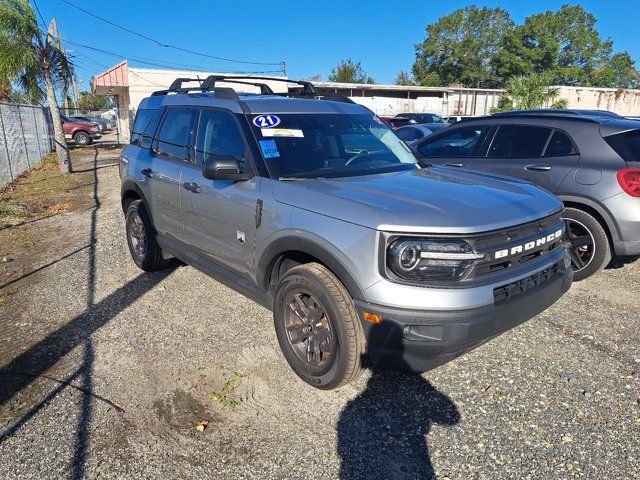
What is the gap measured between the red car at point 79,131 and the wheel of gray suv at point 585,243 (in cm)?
A: 2784

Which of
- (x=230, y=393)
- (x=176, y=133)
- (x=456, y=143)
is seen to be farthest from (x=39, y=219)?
(x=456, y=143)

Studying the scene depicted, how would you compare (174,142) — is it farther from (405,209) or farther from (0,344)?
(405,209)

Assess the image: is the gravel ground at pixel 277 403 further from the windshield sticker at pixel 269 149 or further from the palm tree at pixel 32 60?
the palm tree at pixel 32 60

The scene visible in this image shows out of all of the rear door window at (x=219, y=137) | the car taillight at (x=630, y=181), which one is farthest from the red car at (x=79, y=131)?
the car taillight at (x=630, y=181)

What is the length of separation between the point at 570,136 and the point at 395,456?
161 inches

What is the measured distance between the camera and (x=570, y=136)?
16.9 ft

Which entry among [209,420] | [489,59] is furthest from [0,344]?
[489,59]

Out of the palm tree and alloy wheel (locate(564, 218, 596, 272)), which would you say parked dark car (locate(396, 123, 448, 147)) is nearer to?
alloy wheel (locate(564, 218, 596, 272))

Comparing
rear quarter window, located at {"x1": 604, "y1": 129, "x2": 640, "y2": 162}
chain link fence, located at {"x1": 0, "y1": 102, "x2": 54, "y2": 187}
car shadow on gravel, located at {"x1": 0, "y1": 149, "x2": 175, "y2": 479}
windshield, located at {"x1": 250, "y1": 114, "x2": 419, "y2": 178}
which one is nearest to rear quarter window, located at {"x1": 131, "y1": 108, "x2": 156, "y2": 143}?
car shadow on gravel, located at {"x1": 0, "y1": 149, "x2": 175, "y2": 479}

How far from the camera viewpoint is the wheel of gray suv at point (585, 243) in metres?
4.87

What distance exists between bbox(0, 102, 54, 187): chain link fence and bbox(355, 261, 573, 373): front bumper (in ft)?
39.7

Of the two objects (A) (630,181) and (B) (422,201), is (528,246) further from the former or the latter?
(A) (630,181)

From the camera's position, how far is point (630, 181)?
4.64 m

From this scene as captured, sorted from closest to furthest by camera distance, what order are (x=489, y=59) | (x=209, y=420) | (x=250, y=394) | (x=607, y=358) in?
(x=209, y=420), (x=250, y=394), (x=607, y=358), (x=489, y=59)
